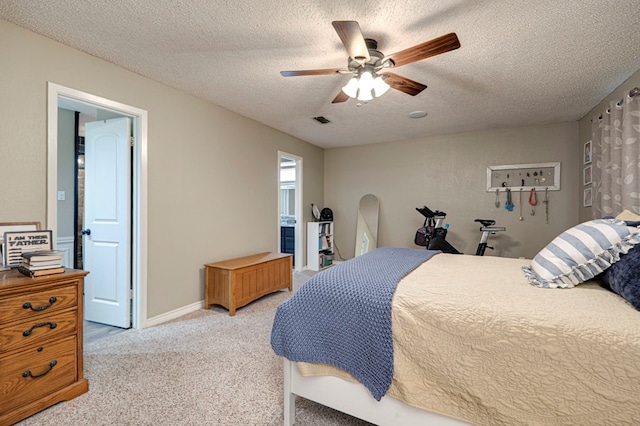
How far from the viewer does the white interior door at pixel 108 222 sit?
2.79 meters

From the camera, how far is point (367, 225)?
17.9 ft

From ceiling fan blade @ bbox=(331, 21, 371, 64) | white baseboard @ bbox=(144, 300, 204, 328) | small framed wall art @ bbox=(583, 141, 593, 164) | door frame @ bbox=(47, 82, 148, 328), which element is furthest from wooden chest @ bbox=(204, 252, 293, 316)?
small framed wall art @ bbox=(583, 141, 593, 164)

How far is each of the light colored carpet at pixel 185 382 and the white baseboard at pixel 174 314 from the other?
0.10 m

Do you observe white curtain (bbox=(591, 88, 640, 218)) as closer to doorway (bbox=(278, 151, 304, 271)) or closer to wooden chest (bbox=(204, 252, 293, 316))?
wooden chest (bbox=(204, 252, 293, 316))

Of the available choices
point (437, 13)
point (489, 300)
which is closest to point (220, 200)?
point (437, 13)

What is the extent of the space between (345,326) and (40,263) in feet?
5.99

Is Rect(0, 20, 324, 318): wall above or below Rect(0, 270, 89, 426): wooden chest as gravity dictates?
above

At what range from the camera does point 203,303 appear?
11.0ft

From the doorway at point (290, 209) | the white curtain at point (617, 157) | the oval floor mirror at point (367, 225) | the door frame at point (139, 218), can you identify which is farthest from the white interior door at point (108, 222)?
the white curtain at point (617, 157)

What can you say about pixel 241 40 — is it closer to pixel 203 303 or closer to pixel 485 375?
pixel 485 375

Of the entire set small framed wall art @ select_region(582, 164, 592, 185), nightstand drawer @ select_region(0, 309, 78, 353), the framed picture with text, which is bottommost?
nightstand drawer @ select_region(0, 309, 78, 353)

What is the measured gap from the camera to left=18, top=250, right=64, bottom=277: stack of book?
1.70 metres

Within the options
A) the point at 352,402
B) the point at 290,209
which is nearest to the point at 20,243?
the point at 352,402

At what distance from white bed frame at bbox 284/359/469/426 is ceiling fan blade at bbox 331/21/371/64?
6.00 feet
